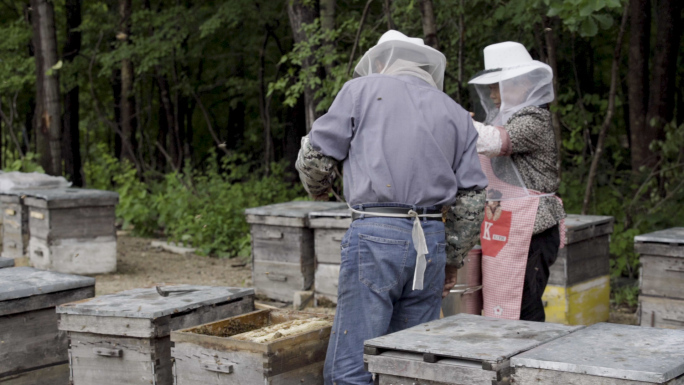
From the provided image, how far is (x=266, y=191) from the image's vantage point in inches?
392

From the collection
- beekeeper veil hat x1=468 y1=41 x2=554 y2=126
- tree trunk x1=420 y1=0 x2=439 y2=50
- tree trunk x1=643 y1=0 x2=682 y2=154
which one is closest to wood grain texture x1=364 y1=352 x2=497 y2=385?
beekeeper veil hat x1=468 y1=41 x2=554 y2=126

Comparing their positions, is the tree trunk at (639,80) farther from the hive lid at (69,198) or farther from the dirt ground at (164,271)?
the hive lid at (69,198)

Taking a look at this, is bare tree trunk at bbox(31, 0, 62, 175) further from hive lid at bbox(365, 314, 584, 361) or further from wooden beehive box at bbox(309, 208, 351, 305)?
hive lid at bbox(365, 314, 584, 361)

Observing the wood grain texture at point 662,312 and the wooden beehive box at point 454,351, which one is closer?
the wooden beehive box at point 454,351

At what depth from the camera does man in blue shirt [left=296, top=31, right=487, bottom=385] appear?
2.73 m

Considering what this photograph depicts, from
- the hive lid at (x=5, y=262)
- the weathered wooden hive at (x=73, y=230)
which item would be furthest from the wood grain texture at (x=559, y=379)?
the weathered wooden hive at (x=73, y=230)

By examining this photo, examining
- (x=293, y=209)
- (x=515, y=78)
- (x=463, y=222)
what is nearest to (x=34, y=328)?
(x=463, y=222)

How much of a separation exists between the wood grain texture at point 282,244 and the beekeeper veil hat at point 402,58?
292cm

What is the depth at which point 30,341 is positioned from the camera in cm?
344

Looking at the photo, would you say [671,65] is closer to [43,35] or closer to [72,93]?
[43,35]

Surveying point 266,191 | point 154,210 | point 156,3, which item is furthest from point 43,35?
point 156,3

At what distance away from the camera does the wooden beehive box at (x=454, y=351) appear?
7.17 ft

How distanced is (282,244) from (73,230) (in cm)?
231

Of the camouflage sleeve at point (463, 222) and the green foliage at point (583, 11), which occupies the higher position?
the green foliage at point (583, 11)
